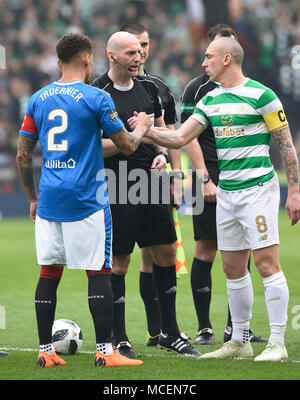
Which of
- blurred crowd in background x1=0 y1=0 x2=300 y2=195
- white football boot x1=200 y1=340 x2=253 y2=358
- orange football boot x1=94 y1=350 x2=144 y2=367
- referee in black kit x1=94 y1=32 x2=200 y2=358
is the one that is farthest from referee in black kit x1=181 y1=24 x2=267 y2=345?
blurred crowd in background x1=0 y1=0 x2=300 y2=195

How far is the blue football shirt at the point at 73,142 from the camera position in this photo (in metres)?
5.12

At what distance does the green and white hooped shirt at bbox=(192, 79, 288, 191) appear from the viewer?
5.39 meters

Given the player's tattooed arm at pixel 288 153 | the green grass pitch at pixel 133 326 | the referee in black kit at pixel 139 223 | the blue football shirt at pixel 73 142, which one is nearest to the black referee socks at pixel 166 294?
the referee in black kit at pixel 139 223

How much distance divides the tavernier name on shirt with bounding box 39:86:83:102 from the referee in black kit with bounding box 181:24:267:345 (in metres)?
1.56

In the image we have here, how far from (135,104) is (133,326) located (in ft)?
7.28

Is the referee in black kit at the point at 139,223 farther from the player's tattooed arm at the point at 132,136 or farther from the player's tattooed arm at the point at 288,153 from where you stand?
the player's tattooed arm at the point at 288,153

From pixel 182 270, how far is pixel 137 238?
113cm

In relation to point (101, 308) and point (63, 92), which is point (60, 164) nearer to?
point (63, 92)

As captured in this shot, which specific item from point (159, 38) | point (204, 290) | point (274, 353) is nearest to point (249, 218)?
point (274, 353)

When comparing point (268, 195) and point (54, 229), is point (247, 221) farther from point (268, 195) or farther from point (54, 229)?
point (54, 229)

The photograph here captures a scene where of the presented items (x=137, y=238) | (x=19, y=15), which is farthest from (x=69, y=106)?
(x=19, y=15)

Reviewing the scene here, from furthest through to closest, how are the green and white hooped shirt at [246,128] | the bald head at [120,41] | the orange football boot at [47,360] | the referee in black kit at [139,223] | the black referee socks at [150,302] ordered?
the black referee socks at [150,302] → the referee in black kit at [139,223] → the bald head at [120,41] → the green and white hooped shirt at [246,128] → the orange football boot at [47,360]

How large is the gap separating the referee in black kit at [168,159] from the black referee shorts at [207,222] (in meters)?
0.26
